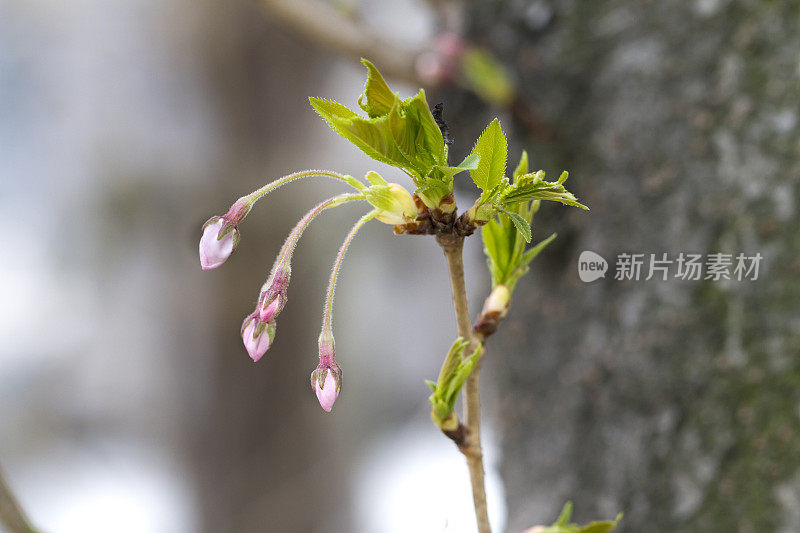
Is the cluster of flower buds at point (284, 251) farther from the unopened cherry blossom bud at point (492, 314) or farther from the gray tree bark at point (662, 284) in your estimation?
the gray tree bark at point (662, 284)

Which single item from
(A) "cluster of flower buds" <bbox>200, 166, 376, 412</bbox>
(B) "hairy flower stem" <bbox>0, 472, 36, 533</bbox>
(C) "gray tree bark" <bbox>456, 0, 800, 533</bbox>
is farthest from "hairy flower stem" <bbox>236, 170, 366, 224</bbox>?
(C) "gray tree bark" <bbox>456, 0, 800, 533</bbox>

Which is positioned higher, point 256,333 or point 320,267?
point 320,267

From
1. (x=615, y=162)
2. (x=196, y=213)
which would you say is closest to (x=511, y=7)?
(x=615, y=162)

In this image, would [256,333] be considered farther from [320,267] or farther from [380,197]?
[320,267]

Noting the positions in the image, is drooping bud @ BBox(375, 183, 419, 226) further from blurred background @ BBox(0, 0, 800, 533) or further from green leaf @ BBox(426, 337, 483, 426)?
blurred background @ BBox(0, 0, 800, 533)

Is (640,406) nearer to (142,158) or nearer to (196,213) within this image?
(196,213)

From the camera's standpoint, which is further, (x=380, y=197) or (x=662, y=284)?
(x=662, y=284)

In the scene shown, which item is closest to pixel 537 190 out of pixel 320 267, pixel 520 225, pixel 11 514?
pixel 520 225
